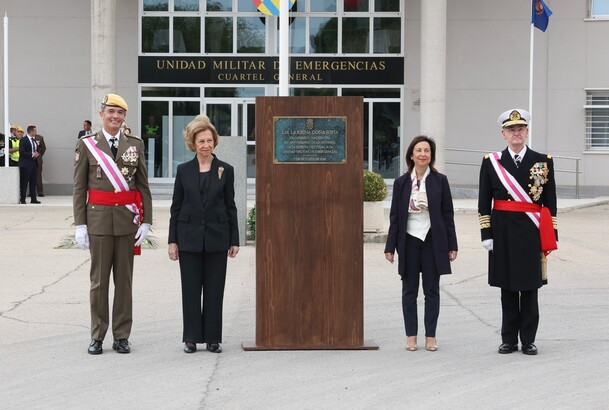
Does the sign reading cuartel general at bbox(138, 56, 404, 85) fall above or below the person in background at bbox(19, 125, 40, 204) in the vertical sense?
above

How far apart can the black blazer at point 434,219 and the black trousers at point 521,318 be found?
578 millimetres

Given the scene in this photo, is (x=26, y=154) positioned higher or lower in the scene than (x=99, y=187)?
higher

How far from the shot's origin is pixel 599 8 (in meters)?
30.4

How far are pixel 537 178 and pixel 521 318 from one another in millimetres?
1149

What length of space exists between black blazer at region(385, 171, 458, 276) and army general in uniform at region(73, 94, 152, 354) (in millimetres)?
2131

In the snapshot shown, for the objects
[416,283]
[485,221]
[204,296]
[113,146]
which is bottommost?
[204,296]

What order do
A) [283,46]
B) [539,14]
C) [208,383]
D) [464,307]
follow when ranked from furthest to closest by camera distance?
[539,14]
[283,46]
[464,307]
[208,383]

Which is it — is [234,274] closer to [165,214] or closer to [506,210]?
[506,210]

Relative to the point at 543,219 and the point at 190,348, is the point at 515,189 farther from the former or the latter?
the point at 190,348

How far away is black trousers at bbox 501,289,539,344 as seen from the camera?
8414 mm

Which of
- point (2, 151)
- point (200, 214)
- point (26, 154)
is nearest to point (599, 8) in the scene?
point (26, 154)

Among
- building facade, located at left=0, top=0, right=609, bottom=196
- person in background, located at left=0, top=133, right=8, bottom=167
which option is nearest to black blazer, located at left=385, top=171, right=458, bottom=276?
person in background, located at left=0, top=133, right=8, bottom=167

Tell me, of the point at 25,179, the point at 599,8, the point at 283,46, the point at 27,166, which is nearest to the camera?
the point at 283,46

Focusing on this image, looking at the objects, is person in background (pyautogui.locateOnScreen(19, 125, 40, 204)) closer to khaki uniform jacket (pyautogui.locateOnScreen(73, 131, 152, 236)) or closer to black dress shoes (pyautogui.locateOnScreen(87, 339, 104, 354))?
khaki uniform jacket (pyautogui.locateOnScreen(73, 131, 152, 236))
